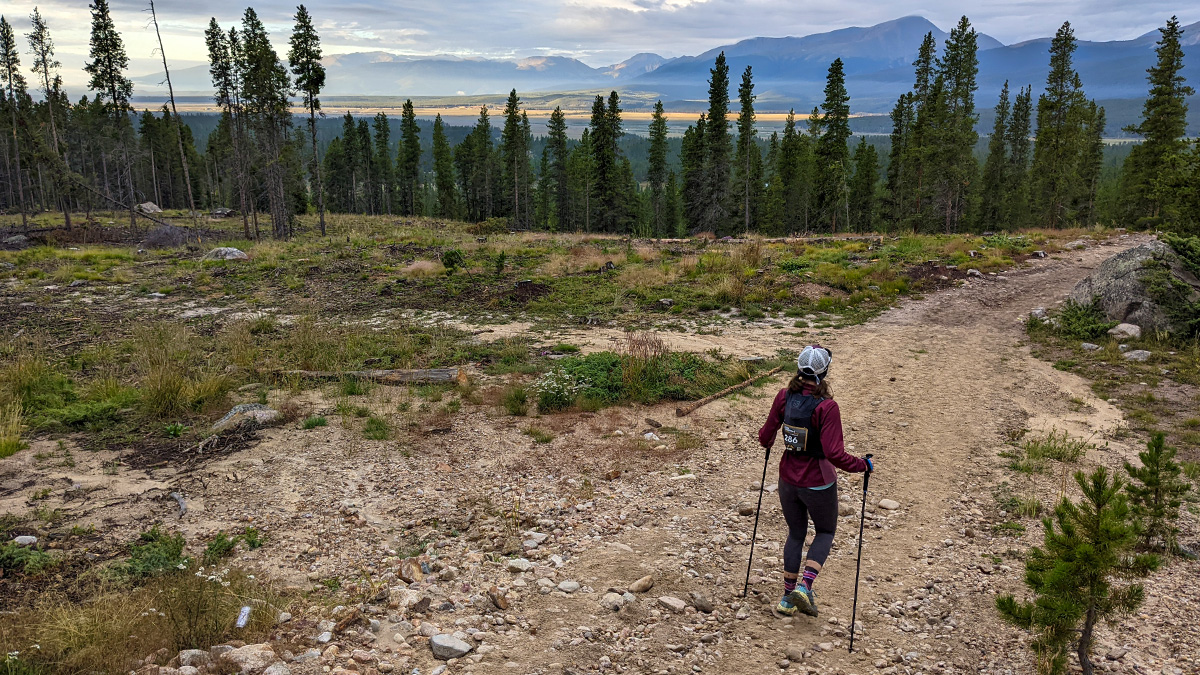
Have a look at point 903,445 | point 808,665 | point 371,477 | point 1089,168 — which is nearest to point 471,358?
point 371,477

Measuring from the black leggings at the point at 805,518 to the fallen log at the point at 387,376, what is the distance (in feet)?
22.3

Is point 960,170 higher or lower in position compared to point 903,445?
higher

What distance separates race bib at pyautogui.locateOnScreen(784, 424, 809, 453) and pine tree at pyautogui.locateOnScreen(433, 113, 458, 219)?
254 ft

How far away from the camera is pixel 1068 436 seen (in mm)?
8070

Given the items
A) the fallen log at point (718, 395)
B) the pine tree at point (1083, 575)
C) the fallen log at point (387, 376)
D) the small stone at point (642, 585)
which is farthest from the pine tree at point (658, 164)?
the pine tree at point (1083, 575)

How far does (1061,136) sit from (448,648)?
184 ft

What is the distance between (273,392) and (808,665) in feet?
29.2

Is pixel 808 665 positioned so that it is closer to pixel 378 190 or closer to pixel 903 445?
pixel 903 445

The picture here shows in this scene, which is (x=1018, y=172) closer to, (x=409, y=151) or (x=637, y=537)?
(x=637, y=537)

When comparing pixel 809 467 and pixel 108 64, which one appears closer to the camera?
pixel 809 467

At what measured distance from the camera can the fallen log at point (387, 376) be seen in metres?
10.3

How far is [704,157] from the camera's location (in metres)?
54.8

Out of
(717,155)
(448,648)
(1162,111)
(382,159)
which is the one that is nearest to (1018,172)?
(1162,111)

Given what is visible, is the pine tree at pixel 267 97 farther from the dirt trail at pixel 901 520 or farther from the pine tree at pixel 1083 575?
the pine tree at pixel 1083 575
